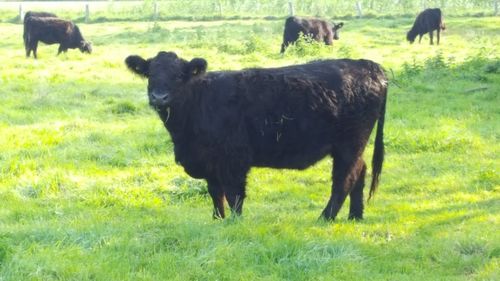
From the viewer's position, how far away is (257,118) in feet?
24.4

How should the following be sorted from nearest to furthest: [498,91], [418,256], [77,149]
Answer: [418,256] → [77,149] → [498,91]

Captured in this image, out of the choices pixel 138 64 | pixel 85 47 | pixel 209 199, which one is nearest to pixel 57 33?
pixel 85 47

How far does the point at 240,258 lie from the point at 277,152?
1.99m

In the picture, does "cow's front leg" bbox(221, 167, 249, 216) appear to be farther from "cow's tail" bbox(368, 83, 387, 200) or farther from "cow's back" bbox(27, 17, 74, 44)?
"cow's back" bbox(27, 17, 74, 44)

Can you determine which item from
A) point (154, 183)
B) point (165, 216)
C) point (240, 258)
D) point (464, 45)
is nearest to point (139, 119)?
point (154, 183)

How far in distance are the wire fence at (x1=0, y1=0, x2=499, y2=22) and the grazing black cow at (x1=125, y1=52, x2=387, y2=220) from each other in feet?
118

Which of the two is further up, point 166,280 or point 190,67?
point 190,67

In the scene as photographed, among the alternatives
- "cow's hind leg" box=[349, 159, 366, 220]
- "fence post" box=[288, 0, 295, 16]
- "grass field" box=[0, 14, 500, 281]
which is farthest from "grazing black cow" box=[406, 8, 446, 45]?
"cow's hind leg" box=[349, 159, 366, 220]

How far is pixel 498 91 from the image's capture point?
15625 mm

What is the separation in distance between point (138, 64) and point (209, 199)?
2038 mm

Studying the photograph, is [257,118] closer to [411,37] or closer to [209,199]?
[209,199]

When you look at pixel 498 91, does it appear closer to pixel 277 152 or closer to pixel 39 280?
pixel 277 152

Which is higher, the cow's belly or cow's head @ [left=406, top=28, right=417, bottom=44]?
the cow's belly

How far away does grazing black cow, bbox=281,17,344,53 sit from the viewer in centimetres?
2672
